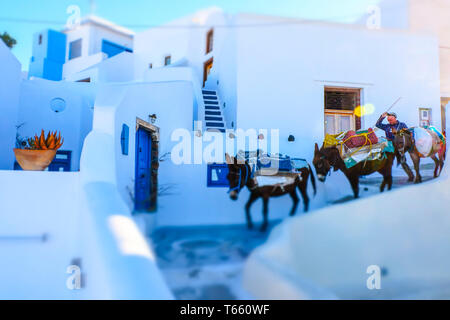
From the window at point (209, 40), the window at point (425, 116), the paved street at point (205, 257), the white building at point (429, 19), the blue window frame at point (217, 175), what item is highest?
the window at point (209, 40)

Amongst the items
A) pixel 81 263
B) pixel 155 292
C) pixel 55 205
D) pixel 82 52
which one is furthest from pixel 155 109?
pixel 82 52

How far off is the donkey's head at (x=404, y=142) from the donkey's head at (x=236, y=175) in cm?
249

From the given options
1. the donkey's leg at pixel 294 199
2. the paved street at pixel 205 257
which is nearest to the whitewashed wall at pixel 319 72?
the donkey's leg at pixel 294 199

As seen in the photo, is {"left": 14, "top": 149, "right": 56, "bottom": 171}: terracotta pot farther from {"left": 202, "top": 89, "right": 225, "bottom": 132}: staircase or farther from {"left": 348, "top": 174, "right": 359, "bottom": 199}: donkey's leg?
{"left": 348, "top": 174, "right": 359, "bottom": 199}: donkey's leg

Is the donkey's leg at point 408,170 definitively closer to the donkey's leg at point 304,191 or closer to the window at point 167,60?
the donkey's leg at point 304,191

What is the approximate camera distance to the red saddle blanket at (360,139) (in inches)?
180

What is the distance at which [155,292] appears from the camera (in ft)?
6.01

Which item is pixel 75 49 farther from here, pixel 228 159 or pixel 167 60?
pixel 228 159

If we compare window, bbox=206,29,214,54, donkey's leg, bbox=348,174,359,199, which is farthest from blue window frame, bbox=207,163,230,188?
window, bbox=206,29,214,54

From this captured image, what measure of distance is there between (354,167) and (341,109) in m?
2.56

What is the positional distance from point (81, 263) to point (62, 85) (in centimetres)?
695

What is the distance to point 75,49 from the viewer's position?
17.0 metres

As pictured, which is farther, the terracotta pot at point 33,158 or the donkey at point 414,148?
the donkey at point 414,148
